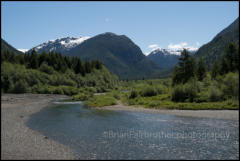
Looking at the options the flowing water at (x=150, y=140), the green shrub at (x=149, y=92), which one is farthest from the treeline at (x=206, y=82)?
the flowing water at (x=150, y=140)

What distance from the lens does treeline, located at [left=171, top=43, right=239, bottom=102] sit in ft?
171

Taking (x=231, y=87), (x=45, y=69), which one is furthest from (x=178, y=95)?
(x=45, y=69)

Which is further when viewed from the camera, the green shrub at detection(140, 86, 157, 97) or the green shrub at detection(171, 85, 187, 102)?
the green shrub at detection(140, 86, 157, 97)

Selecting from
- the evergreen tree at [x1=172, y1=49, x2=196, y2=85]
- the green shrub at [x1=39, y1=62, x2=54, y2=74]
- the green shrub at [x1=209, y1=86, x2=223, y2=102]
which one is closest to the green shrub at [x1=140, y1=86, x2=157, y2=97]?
the evergreen tree at [x1=172, y1=49, x2=196, y2=85]

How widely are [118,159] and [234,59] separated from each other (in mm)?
64965

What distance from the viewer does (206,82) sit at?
210 ft

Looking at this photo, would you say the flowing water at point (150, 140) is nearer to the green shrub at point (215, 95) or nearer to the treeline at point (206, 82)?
the green shrub at point (215, 95)

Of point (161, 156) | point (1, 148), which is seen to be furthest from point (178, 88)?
point (1, 148)

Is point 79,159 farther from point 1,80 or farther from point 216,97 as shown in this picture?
point 216,97

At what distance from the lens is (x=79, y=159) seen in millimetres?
17500

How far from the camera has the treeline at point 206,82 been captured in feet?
171

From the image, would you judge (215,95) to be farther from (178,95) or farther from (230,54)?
(230,54)

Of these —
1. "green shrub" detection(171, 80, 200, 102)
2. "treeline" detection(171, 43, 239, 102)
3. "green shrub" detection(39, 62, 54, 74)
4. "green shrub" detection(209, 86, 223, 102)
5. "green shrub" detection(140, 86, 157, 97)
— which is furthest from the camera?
"green shrub" detection(39, 62, 54, 74)

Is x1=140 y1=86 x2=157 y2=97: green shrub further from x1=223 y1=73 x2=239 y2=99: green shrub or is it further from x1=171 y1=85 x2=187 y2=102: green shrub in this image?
x1=223 y1=73 x2=239 y2=99: green shrub
